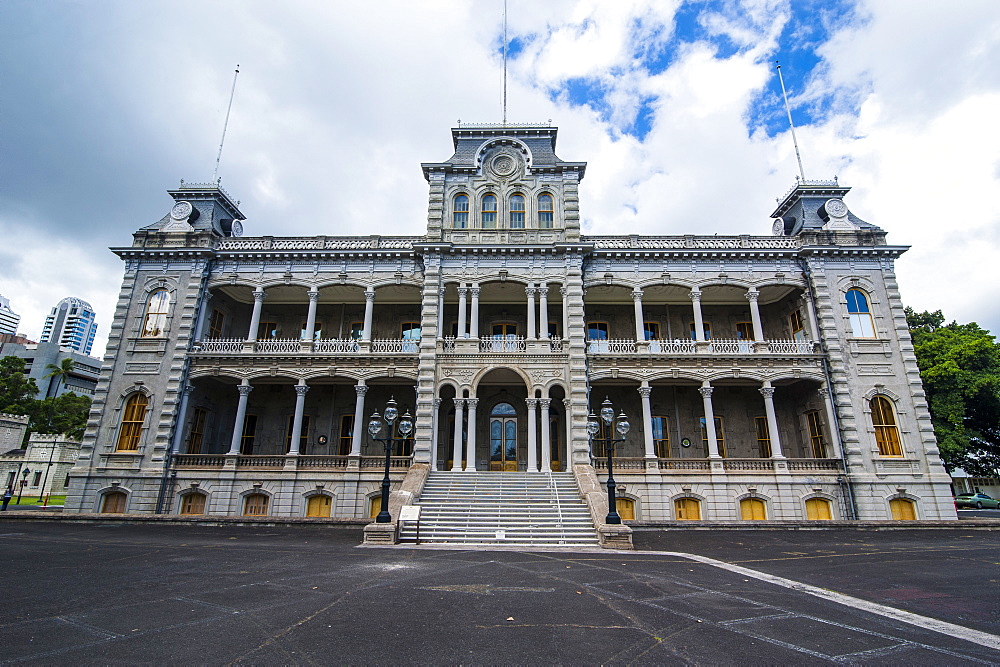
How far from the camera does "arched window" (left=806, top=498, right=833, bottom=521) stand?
68.5ft

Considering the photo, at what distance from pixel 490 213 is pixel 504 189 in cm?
139

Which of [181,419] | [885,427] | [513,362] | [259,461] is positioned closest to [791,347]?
[885,427]

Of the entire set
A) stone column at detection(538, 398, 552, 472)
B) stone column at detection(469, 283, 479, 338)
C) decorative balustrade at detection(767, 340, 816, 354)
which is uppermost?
stone column at detection(469, 283, 479, 338)

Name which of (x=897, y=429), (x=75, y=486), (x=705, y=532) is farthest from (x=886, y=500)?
(x=75, y=486)

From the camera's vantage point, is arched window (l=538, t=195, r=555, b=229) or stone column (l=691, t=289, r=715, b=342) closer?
stone column (l=691, t=289, r=715, b=342)

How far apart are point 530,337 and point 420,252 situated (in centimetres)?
663

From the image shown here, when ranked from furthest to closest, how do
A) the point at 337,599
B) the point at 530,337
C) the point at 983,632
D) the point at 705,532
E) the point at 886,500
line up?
the point at 530,337 < the point at 886,500 < the point at 705,532 < the point at 337,599 < the point at 983,632

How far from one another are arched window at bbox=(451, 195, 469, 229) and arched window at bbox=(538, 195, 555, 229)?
355 cm

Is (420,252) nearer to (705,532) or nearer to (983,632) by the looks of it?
(705,532)

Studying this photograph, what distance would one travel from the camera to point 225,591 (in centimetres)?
834

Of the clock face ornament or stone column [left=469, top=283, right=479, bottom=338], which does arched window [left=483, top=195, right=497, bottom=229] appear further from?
the clock face ornament

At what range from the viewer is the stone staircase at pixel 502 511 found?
15.4 metres

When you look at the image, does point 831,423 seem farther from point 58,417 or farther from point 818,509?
point 58,417

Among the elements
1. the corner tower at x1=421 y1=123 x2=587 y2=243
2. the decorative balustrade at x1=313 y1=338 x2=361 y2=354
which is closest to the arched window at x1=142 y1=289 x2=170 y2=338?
the decorative balustrade at x1=313 y1=338 x2=361 y2=354
